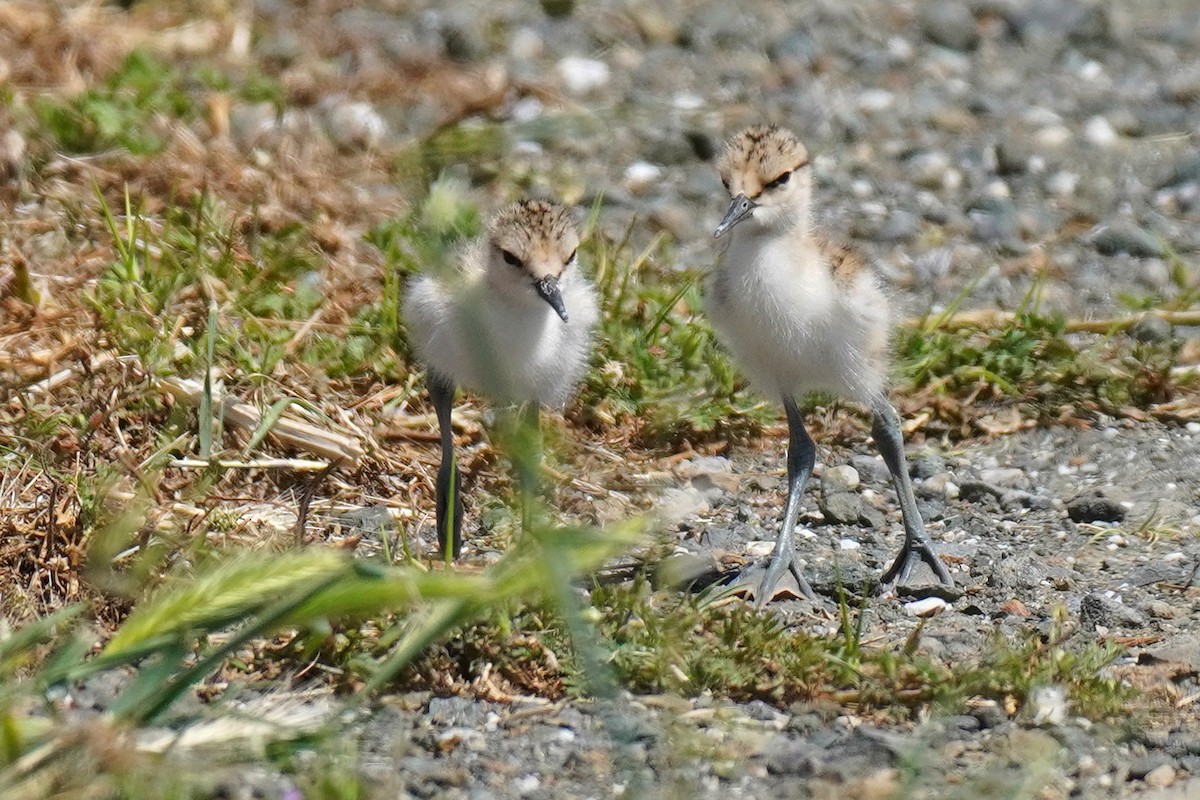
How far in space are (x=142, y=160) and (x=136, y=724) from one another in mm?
3484

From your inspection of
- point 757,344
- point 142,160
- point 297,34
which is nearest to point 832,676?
point 757,344

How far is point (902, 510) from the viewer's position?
4.02m

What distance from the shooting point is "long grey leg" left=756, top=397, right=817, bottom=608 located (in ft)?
12.6

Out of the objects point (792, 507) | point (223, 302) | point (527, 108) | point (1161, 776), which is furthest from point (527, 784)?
point (527, 108)

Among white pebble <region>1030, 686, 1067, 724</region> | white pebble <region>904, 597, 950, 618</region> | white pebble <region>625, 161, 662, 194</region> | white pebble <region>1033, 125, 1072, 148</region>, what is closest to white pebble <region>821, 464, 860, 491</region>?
white pebble <region>904, 597, 950, 618</region>

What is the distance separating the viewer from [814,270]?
4.00 m

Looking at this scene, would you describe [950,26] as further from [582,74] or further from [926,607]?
[926,607]

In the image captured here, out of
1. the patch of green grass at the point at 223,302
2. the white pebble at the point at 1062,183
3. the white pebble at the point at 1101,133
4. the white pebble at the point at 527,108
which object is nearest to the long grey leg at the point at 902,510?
the patch of green grass at the point at 223,302

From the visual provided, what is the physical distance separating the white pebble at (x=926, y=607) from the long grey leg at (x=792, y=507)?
222mm

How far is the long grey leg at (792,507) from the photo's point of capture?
151 inches

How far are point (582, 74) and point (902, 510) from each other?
3.34m

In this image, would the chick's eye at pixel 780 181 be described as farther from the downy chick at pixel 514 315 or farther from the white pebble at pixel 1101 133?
the white pebble at pixel 1101 133

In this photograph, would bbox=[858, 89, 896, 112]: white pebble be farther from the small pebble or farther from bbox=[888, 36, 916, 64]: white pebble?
the small pebble

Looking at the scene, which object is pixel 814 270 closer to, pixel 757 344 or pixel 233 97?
pixel 757 344
